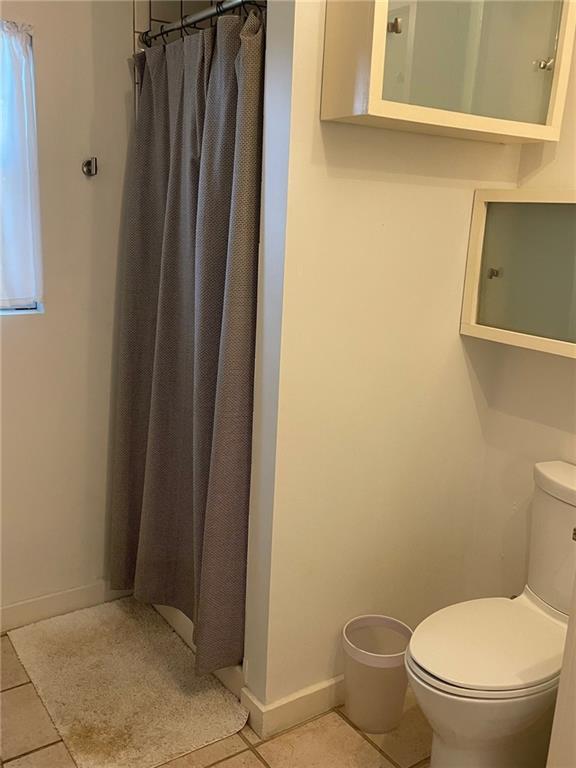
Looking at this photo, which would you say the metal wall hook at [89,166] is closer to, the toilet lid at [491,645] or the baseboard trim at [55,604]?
the baseboard trim at [55,604]

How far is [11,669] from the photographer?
2309mm

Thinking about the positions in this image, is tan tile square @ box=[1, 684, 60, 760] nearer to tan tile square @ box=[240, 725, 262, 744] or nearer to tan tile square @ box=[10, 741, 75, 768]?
tan tile square @ box=[10, 741, 75, 768]

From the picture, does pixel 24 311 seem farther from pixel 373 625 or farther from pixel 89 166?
pixel 373 625

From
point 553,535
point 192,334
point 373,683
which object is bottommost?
point 373,683

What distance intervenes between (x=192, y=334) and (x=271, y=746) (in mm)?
1199

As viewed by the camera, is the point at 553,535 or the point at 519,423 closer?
the point at 553,535

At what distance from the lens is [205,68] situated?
6.36ft

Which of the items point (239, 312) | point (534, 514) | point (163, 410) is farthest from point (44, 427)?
point (534, 514)

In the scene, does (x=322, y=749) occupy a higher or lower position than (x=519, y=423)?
lower

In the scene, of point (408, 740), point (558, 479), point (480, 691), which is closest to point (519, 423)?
point (558, 479)

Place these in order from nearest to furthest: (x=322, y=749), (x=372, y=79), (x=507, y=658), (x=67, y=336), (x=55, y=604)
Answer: (x=372, y=79) → (x=507, y=658) → (x=322, y=749) → (x=67, y=336) → (x=55, y=604)

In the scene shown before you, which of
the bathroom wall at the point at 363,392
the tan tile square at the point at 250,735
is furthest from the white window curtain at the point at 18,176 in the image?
the tan tile square at the point at 250,735

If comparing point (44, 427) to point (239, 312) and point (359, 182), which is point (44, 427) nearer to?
point (239, 312)

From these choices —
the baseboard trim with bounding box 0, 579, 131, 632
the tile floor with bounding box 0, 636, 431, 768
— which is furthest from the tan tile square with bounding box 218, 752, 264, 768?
the baseboard trim with bounding box 0, 579, 131, 632
